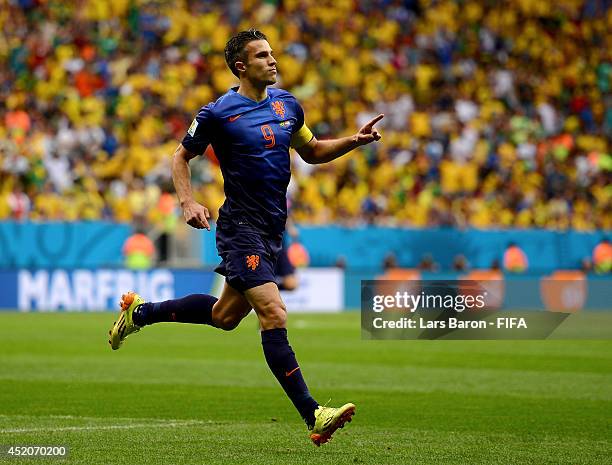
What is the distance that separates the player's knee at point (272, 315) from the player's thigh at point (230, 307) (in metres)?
0.39

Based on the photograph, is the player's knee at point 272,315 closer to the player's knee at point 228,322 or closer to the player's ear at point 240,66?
the player's knee at point 228,322

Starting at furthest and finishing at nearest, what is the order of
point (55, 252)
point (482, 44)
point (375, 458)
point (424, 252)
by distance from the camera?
point (482, 44), point (424, 252), point (55, 252), point (375, 458)

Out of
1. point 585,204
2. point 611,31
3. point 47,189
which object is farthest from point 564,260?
point 47,189

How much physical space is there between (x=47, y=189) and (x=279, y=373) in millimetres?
17012

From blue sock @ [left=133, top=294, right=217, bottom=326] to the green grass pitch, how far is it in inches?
26.9

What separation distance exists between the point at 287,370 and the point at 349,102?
21.6 metres

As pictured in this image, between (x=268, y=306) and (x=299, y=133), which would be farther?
(x=299, y=133)

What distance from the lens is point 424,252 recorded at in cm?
2625

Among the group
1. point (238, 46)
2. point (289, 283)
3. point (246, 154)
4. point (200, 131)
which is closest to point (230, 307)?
point (246, 154)

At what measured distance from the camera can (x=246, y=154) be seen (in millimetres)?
7758

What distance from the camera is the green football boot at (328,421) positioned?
7008 millimetres

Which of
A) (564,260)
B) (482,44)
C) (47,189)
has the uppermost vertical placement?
(482,44)

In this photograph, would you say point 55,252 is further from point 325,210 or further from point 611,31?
point 611,31

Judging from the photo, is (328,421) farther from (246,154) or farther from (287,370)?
(246,154)
